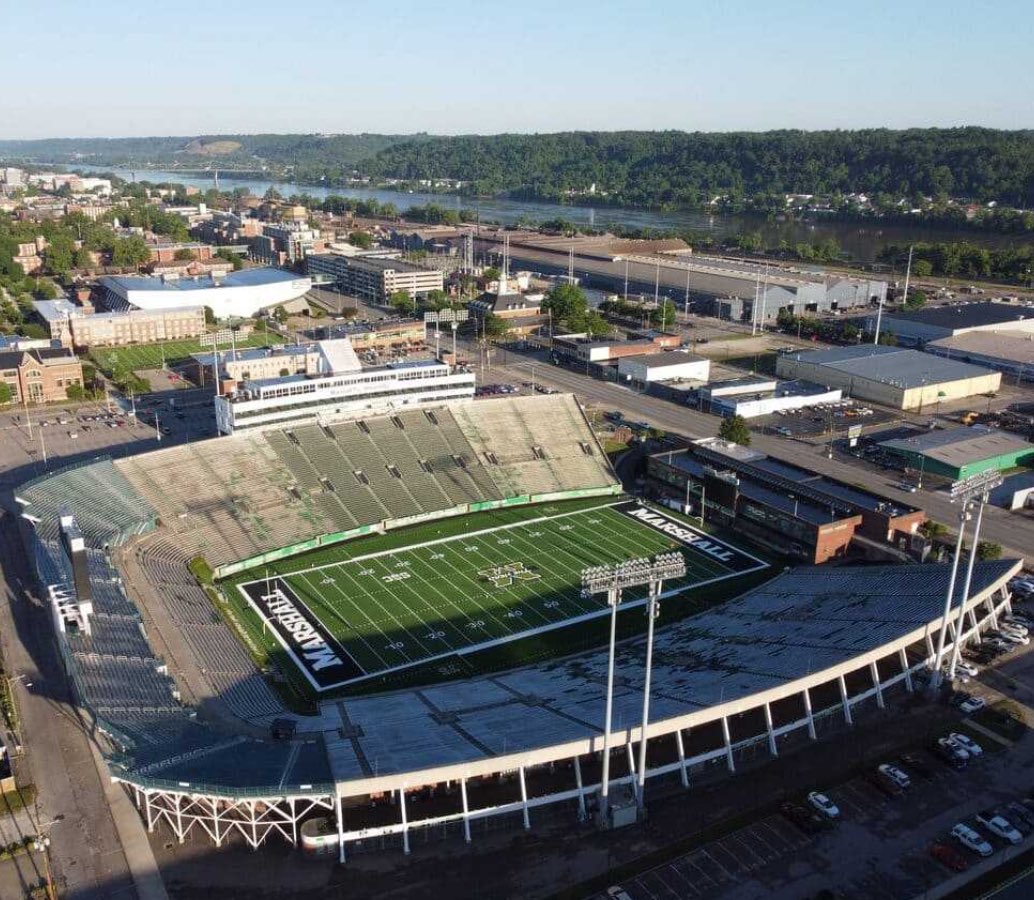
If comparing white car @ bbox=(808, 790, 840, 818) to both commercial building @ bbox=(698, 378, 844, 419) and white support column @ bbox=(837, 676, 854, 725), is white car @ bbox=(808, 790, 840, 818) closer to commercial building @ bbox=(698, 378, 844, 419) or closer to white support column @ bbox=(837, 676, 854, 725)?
white support column @ bbox=(837, 676, 854, 725)

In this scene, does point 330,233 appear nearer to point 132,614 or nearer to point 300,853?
point 132,614

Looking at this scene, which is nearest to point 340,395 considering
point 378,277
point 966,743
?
point 966,743

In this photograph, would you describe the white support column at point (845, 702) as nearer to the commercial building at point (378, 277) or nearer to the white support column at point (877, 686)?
the white support column at point (877, 686)

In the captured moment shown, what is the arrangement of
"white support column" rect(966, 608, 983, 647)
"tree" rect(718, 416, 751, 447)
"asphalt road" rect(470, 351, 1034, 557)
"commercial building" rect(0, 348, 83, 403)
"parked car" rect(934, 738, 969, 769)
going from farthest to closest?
"commercial building" rect(0, 348, 83, 403)
"tree" rect(718, 416, 751, 447)
"asphalt road" rect(470, 351, 1034, 557)
"white support column" rect(966, 608, 983, 647)
"parked car" rect(934, 738, 969, 769)

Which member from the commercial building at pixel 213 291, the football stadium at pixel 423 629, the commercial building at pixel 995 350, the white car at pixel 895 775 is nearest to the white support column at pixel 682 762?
the football stadium at pixel 423 629

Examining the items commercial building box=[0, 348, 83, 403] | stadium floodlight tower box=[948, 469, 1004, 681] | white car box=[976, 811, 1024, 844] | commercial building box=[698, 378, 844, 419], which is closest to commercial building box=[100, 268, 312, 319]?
commercial building box=[0, 348, 83, 403]

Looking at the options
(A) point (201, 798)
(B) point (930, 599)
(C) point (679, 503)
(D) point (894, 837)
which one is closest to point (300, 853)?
(A) point (201, 798)
